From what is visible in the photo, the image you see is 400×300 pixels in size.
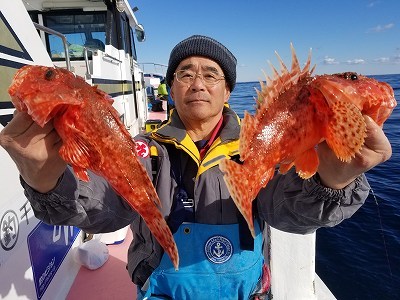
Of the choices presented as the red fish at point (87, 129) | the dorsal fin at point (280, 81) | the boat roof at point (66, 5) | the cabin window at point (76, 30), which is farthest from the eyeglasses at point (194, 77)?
the boat roof at point (66, 5)

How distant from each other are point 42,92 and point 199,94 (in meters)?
1.37

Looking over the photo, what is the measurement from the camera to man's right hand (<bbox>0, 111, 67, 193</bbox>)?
5.00 ft

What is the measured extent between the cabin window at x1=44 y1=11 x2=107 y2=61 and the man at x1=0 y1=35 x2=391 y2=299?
19.9 ft

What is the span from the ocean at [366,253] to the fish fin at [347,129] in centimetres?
297

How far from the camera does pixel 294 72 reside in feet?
6.63

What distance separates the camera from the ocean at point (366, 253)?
5234 millimetres

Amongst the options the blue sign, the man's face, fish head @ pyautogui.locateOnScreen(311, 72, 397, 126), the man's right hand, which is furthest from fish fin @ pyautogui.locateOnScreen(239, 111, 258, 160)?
the blue sign

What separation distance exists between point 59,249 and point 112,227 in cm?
138

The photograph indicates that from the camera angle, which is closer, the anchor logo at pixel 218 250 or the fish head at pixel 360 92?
the fish head at pixel 360 92

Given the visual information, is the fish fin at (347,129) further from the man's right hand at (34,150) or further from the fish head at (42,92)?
the man's right hand at (34,150)

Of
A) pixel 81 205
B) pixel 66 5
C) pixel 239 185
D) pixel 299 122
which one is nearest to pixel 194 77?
pixel 299 122

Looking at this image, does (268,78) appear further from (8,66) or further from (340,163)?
(8,66)

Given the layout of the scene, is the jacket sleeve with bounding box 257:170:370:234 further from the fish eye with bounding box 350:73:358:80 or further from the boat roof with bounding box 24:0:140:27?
the boat roof with bounding box 24:0:140:27

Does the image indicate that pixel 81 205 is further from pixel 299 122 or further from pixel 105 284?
pixel 105 284
